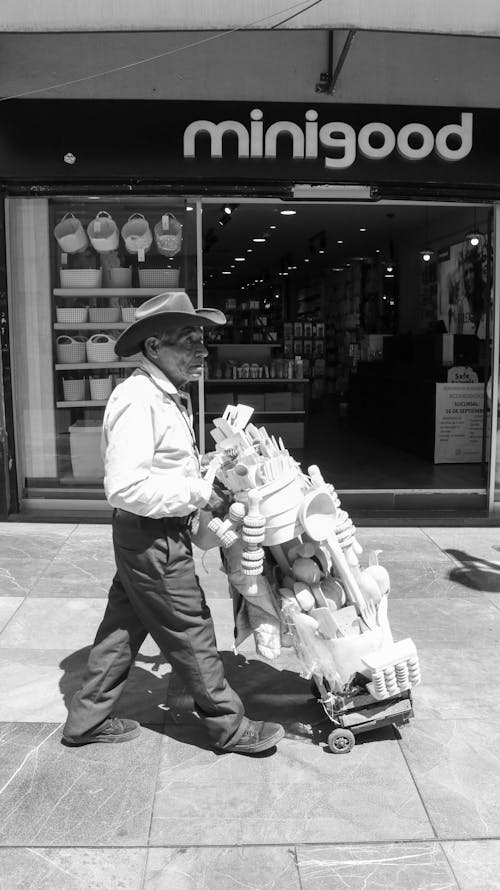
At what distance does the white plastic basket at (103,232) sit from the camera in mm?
7648

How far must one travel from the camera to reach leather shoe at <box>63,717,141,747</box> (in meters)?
3.56

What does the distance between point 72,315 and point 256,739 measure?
5230 millimetres

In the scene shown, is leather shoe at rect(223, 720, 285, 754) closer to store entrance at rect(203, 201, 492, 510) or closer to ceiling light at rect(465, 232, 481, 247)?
store entrance at rect(203, 201, 492, 510)

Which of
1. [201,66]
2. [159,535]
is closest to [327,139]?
[201,66]

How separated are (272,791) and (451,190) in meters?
5.56

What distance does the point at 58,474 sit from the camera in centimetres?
790

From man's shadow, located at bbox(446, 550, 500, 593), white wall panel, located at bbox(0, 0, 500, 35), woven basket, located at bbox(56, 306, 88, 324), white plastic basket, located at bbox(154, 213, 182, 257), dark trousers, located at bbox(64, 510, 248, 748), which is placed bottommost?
man's shadow, located at bbox(446, 550, 500, 593)

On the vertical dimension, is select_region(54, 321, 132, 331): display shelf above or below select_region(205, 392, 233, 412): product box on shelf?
above

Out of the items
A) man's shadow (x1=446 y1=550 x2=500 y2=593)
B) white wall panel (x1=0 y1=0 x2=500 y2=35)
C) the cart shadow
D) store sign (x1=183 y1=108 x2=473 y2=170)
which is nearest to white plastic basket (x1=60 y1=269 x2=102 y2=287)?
store sign (x1=183 y1=108 x2=473 y2=170)

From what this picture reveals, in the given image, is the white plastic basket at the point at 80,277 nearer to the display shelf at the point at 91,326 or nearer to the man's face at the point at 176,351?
the display shelf at the point at 91,326

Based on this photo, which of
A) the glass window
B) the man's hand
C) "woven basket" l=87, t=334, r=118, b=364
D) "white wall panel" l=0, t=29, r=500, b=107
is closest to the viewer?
the man's hand

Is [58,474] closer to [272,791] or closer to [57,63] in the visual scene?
[57,63]

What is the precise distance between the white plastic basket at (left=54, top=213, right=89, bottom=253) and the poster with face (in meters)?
5.80

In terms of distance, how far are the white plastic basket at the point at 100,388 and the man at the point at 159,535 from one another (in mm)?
4427
